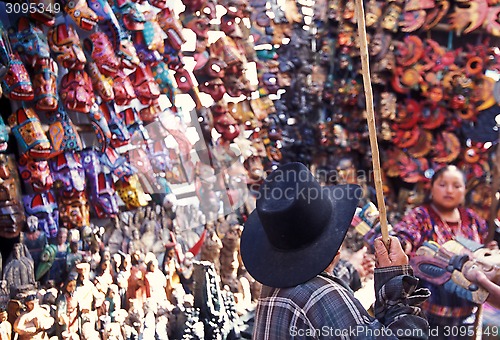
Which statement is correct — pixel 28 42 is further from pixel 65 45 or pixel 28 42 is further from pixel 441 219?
pixel 441 219

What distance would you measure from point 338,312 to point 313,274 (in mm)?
92

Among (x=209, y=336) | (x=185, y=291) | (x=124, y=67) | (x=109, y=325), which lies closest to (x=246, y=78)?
(x=124, y=67)

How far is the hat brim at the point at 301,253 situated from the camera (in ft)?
4.00

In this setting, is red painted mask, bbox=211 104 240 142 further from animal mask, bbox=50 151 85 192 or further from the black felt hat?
the black felt hat

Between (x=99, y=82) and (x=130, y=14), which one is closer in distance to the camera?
(x=99, y=82)

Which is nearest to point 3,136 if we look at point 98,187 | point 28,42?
point 28,42

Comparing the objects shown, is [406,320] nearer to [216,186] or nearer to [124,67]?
[124,67]

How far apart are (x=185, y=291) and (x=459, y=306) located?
1.16 meters

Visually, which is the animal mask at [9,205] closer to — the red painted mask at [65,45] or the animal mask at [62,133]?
the animal mask at [62,133]

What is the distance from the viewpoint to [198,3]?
3025 millimetres

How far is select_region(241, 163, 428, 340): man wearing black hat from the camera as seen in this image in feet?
3.84

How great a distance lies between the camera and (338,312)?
117 cm

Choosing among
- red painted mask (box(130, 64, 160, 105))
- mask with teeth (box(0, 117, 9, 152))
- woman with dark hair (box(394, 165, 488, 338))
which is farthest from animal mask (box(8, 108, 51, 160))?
woman with dark hair (box(394, 165, 488, 338))

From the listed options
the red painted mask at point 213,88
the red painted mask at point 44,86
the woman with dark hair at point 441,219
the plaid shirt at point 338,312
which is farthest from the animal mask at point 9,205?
the woman with dark hair at point 441,219
